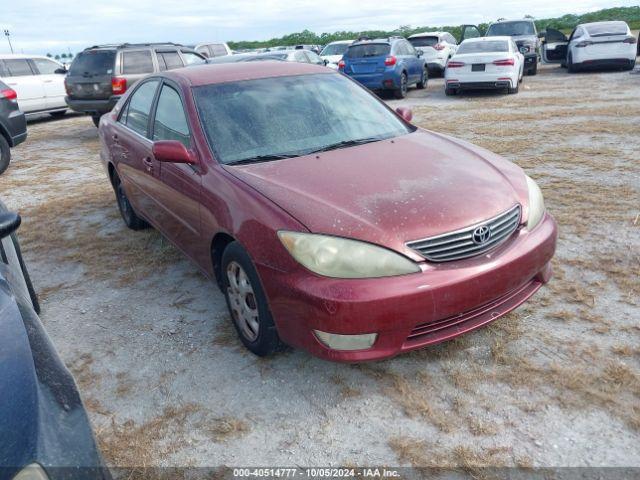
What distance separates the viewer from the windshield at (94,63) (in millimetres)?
10711

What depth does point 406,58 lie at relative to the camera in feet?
47.2

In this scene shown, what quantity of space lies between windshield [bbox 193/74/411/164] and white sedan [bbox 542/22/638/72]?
562 inches

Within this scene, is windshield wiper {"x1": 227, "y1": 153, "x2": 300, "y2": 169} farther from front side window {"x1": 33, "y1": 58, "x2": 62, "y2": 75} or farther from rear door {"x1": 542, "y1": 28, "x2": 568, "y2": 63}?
rear door {"x1": 542, "y1": 28, "x2": 568, "y2": 63}

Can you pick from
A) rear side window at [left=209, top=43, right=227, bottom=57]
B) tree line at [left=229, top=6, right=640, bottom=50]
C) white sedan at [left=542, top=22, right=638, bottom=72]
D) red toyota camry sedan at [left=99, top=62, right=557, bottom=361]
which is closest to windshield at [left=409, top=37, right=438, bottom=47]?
white sedan at [left=542, top=22, right=638, bottom=72]

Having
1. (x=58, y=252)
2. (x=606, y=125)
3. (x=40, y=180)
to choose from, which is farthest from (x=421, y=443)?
(x=606, y=125)

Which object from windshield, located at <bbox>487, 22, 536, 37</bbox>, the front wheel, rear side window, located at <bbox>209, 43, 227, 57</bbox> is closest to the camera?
the front wheel

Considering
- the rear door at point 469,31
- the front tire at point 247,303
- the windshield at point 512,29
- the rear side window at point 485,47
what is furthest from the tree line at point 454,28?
the front tire at point 247,303

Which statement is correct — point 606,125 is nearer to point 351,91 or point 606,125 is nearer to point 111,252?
point 351,91

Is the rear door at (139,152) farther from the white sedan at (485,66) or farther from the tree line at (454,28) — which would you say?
the tree line at (454,28)

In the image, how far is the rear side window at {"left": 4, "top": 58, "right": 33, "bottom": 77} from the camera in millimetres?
12891

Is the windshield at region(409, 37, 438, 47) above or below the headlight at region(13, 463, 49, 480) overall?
above

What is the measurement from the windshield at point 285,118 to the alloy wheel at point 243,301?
27.3 inches

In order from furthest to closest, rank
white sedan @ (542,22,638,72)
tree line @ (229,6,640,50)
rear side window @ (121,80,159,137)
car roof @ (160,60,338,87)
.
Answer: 1. tree line @ (229,6,640,50)
2. white sedan @ (542,22,638,72)
3. rear side window @ (121,80,159,137)
4. car roof @ (160,60,338,87)

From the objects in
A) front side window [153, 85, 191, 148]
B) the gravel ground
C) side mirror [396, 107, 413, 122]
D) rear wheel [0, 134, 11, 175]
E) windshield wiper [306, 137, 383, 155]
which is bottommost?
the gravel ground
